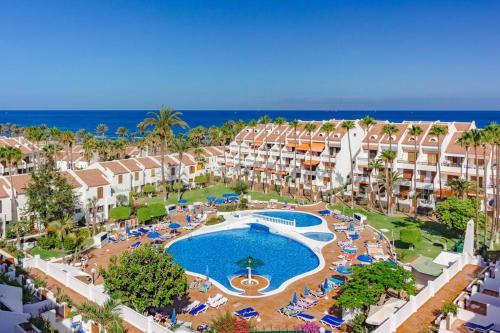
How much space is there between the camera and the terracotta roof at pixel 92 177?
46.2 m

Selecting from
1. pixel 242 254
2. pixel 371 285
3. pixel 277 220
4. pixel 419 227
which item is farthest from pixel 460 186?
pixel 371 285

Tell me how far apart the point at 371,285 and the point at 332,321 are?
3032mm

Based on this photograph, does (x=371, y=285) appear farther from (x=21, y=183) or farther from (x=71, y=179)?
(x=21, y=183)

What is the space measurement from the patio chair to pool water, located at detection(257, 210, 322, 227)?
72.1ft

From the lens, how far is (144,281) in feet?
71.3

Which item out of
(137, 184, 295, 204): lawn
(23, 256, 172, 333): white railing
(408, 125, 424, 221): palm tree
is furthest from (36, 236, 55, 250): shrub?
(408, 125, 424, 221): palm tree

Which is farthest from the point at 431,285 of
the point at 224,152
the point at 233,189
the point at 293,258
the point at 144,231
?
the point at 224,152

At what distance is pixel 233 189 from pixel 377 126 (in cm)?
2357

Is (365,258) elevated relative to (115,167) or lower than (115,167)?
lower

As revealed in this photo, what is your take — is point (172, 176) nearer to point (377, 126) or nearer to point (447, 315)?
point (377, 126)

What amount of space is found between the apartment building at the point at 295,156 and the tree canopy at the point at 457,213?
19724 mm

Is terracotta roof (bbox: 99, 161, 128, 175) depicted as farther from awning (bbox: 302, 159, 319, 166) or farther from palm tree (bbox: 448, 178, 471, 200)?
palm tree (bbox: 448, 178, 471, 200)

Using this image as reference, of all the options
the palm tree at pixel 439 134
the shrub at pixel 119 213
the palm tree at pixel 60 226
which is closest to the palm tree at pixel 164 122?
the shrub at pixel 119 213

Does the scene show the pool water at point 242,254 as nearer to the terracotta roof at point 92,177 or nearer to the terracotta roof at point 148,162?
the terracotta roof at point 92,177
